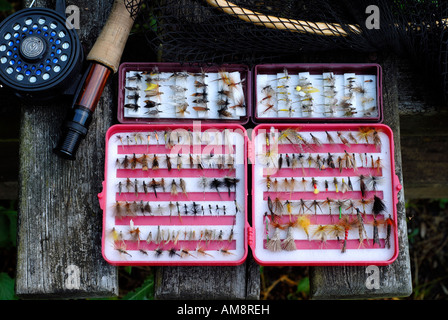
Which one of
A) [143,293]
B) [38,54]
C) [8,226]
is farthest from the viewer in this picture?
[8,226]

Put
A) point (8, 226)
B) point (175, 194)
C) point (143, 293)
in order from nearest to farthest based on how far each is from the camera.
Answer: point (175, 194) → point (143, 293) → point (8, 226)

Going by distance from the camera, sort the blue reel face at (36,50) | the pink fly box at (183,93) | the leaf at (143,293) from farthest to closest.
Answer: the leaf at (143,293), the pink fly box at (183,93), the blue reel face at (36,50)

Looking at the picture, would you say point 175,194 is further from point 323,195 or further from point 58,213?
point 323,195

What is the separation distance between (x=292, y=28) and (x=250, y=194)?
2.46 feet

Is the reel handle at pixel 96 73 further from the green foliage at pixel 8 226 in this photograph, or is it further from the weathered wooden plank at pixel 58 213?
the green foliage at pixel 8 226

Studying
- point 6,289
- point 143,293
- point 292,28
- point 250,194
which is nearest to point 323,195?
point 250,194

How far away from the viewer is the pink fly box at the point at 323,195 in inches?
80.7

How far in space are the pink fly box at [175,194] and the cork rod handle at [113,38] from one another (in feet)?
0.97

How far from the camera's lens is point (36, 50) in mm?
1975

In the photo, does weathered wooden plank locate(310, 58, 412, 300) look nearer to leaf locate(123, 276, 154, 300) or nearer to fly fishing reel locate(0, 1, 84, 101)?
leaf locate(123, 276, 154, 300)

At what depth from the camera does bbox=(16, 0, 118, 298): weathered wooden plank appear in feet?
6.61

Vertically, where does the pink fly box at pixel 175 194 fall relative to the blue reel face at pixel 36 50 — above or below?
below

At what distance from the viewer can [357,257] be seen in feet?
6.72

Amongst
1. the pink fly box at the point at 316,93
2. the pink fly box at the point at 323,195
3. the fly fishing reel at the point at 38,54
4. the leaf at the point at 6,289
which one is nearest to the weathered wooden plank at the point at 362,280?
the pink fly box at the point at 323,195
